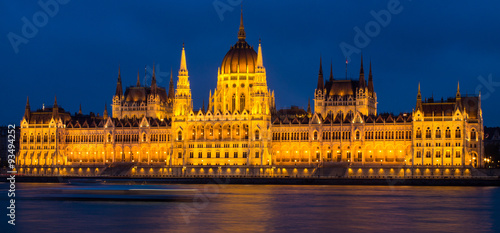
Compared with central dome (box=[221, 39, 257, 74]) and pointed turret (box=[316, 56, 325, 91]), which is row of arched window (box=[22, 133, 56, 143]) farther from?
pointed turret (box=[316, 56, 325, 91])

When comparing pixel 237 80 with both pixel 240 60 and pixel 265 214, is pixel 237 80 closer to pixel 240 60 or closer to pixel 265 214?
pixel 240 60

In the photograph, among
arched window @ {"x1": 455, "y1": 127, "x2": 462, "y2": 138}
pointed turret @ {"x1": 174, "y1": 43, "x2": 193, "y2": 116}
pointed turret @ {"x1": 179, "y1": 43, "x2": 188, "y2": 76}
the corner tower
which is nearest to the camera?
arched window @ {"x1": 455, "y1": 127, "x2": 462, "y2": 138}

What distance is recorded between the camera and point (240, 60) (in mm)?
143250

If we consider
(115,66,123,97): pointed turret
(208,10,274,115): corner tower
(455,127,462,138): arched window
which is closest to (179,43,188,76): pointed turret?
(208,10,274,115): corner tower

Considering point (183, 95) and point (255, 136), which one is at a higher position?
point (183, 95)

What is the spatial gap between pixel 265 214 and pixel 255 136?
7478 cm

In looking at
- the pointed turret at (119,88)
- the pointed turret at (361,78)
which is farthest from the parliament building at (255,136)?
the pointed turret at (119,88)

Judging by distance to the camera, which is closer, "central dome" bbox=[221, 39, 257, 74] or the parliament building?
the parliament building

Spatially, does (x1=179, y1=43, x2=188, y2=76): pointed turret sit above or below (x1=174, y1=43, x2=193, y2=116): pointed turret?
above

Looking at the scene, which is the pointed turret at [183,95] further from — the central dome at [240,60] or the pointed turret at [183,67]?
the central dome at [240,60]

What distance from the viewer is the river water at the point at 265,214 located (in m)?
49.5

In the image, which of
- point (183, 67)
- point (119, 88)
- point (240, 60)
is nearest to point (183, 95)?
point (183, 67)

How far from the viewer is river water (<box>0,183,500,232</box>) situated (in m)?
49.5

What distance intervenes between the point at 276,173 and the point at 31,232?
81.9 meters
